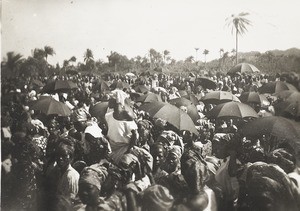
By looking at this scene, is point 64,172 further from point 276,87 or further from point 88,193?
point 276,87

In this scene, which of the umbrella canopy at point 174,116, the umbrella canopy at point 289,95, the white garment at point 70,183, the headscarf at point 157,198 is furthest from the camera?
the umbrella canopy at point 174,116

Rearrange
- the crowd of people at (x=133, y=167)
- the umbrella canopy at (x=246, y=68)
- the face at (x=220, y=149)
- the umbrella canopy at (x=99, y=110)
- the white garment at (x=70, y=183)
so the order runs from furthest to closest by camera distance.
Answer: the umbrella canopy at (x=246, y=68), the umbrella canopy at (x=99, y=110), the face at (x=220, y=149), the white garment at (x=70, y=183), the crowd of people at (x=133, y=167)

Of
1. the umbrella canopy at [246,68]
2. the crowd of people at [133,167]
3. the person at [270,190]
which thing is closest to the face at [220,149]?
the crowd of people at [133,167]

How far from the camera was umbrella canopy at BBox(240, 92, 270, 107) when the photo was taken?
708 cm

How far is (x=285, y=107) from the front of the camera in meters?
5.20

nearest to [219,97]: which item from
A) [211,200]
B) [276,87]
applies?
[276,87]

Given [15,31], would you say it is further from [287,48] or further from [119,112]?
[287,48]

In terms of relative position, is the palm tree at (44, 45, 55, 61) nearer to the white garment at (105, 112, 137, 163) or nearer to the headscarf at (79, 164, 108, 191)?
the white garment at (105, 112, 137, 163)

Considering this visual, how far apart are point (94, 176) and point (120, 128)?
3.67ft

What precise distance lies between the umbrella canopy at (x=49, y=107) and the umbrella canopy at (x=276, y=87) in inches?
140

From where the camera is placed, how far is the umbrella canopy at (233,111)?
5961 mm

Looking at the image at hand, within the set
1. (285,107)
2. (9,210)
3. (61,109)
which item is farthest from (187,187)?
(61,109)

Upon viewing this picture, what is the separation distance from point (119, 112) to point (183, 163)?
4.78 feet

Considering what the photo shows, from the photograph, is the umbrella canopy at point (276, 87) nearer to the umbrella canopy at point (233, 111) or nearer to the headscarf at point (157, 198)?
the umbrella canopy at point (233, 111)
